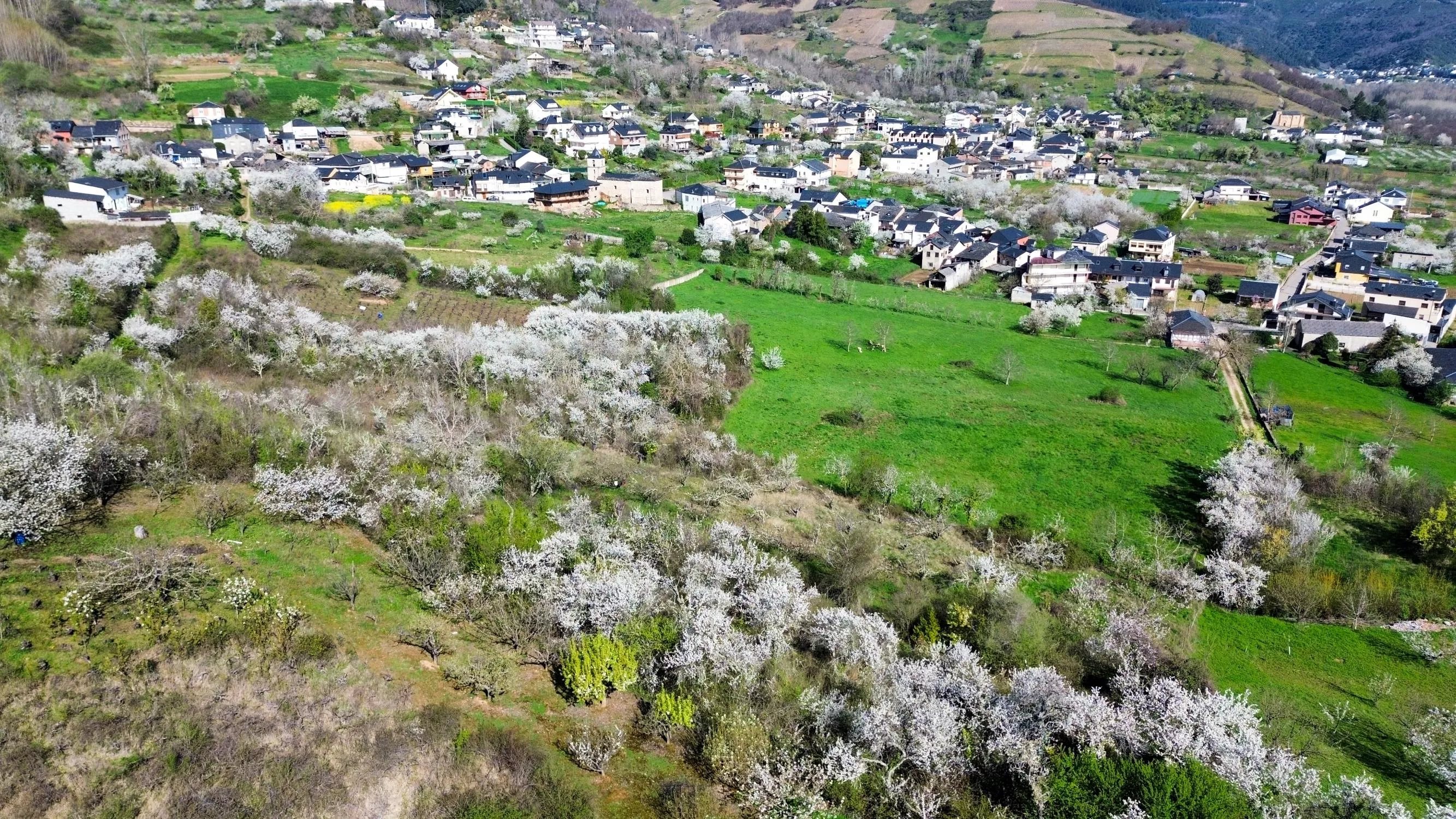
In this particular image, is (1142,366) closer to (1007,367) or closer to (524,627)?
(1007,367)

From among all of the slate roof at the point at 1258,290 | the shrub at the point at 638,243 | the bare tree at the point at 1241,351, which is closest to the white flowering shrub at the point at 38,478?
the shrub at the point at 638,243

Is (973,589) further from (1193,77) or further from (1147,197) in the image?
(1193,77)

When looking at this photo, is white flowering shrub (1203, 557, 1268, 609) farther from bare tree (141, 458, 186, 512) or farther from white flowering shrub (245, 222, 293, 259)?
white flowering shrub (245, 222, 293, 259)

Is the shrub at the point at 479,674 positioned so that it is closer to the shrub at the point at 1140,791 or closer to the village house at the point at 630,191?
the shrub at the point at 1140,791

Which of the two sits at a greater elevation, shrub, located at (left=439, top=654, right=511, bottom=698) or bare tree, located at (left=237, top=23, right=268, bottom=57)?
bare tree, located at (left=237, top=23, right=268, bottom=57)

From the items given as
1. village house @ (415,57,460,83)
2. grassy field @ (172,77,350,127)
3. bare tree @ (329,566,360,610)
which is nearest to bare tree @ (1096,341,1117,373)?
bare tree @ (329,566,360,610)

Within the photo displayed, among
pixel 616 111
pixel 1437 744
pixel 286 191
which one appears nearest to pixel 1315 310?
pixel 1437 744
